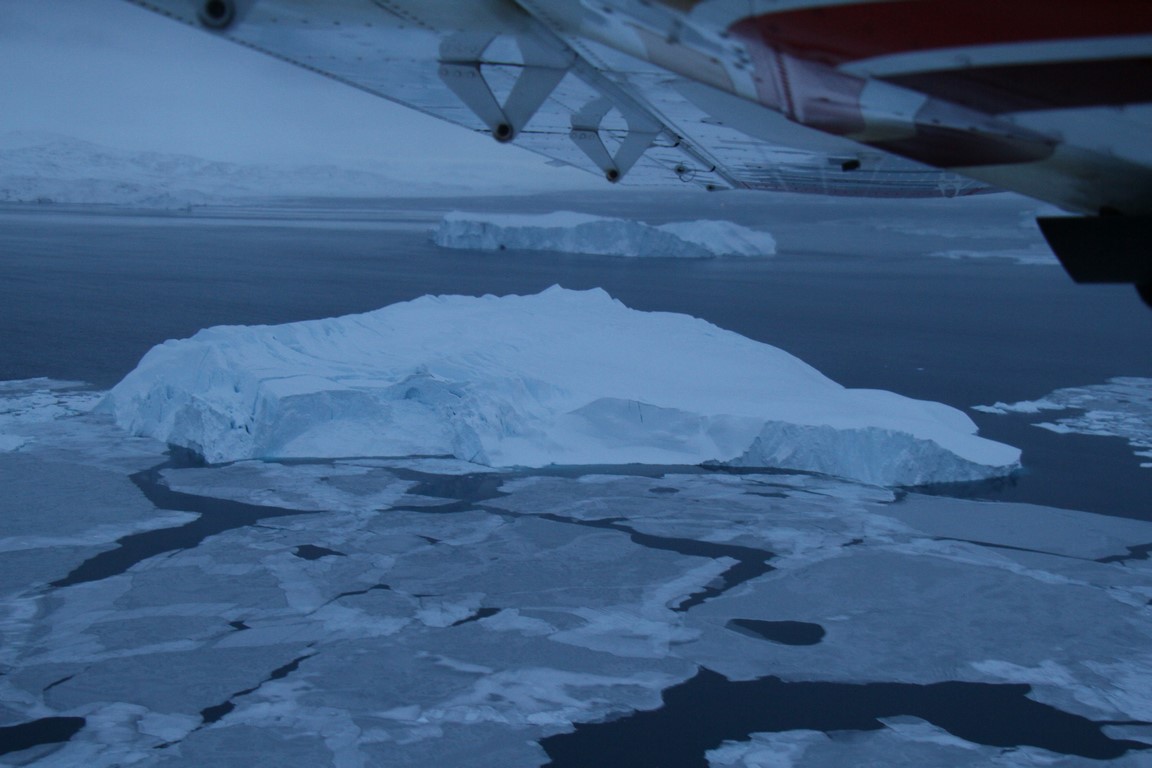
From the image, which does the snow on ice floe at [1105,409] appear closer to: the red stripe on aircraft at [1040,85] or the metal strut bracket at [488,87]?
the metal strut bracket at [488,87]

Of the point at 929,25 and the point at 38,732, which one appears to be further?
the point at 38,732

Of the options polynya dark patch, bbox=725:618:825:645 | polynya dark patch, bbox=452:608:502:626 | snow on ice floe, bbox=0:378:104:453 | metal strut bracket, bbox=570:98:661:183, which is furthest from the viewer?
snow on ice floe, bbox=0:378:104:453

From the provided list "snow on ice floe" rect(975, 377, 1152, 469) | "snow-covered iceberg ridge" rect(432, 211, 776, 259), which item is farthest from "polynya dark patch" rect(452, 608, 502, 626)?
"snow-covered iceberg ridge" rect(432, 211, 776, 259)

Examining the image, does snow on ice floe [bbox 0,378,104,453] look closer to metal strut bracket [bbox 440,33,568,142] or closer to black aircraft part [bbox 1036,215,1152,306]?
metal strut bracket [bbox 440,33,568,142]

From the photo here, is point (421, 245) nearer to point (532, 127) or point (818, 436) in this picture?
point (818, 436)

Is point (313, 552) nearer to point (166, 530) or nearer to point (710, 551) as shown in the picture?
point (166, 530)

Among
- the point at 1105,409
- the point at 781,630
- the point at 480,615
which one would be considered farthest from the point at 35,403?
the point at 1105,409

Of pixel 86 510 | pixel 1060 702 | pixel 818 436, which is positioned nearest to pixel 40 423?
pixel 86 510
